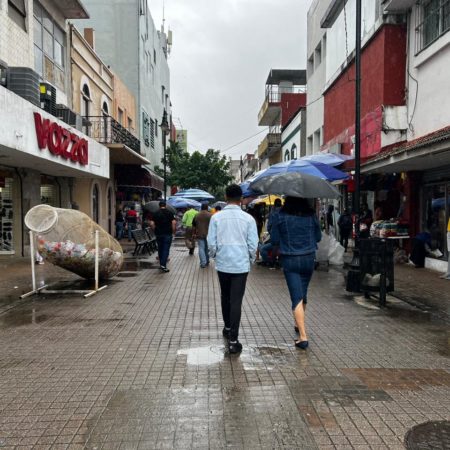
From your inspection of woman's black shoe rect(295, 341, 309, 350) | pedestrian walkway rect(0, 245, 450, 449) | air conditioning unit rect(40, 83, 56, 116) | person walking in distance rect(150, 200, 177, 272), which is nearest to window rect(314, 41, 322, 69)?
air conditioning unit rect(40, 83, 56, 116)

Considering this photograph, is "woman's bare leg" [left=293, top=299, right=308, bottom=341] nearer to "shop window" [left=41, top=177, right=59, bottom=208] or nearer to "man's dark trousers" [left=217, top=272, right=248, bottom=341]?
"man's dark trousers" [left=217, top=272, right=248, bottom=341]

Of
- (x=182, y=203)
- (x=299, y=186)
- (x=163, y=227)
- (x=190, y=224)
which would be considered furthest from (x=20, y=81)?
(x=182, y=203)

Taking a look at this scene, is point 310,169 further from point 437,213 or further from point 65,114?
point 65,114

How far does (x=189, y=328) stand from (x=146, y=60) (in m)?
29.6

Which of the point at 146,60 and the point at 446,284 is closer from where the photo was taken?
the point at 446,284

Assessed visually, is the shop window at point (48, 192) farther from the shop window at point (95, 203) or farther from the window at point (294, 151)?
the window at point (294, 151)

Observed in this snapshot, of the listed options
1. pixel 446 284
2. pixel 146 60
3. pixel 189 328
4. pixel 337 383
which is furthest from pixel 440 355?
pixel 146 60

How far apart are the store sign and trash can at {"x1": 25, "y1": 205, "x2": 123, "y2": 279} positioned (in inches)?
153

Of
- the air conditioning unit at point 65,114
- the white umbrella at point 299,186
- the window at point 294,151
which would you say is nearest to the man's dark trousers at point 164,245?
the white umbrella at point 299,186

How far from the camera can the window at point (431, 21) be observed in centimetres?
1198

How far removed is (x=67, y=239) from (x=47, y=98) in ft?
22.4

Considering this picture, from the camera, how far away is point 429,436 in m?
3.52

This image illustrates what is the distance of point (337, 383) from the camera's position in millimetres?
4523

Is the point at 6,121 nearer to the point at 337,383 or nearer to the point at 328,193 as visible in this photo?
the point at 328,193
